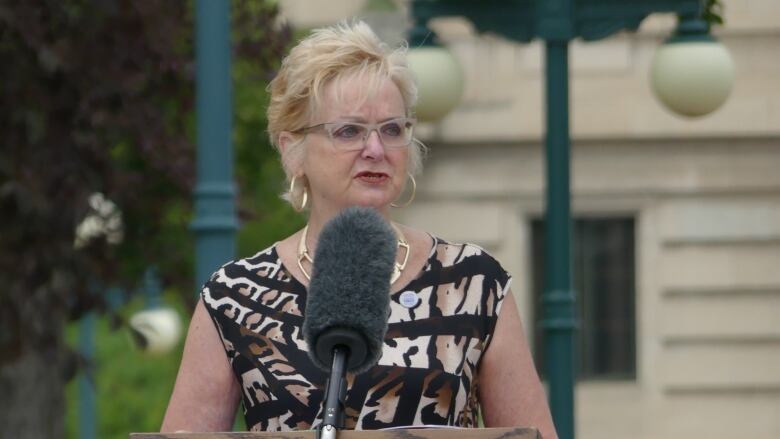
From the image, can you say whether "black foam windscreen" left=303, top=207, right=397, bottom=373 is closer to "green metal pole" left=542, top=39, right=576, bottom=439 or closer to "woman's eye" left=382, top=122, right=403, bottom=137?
"woman's eye" left=382, top=122, right=403, bottom=137

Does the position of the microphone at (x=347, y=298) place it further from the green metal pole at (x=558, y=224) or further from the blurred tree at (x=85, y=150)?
the blurred tree at (x=85, y=150)

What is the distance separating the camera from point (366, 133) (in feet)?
14.9

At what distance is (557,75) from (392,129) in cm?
557

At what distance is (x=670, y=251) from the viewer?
67.4 feet

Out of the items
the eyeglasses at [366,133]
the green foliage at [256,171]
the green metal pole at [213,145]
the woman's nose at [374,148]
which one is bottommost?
the woman's nose at [374,148]

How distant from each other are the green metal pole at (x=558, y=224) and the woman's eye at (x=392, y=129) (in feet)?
17.6

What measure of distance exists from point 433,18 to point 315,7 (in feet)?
33.8

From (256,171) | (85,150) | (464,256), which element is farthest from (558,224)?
(256,171)

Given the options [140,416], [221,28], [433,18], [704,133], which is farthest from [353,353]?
[140,416]

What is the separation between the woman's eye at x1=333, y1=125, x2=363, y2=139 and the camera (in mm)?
4547

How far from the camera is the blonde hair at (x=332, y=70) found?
180 inches

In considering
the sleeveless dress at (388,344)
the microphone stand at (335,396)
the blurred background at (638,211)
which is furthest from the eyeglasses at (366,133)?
the blurred background at (638,211)

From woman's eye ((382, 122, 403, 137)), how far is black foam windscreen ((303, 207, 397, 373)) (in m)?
0.52

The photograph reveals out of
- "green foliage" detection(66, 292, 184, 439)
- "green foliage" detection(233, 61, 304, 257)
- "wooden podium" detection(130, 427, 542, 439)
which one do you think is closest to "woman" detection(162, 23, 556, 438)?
"wooden podium" detection(130, 427, 542, 439)
